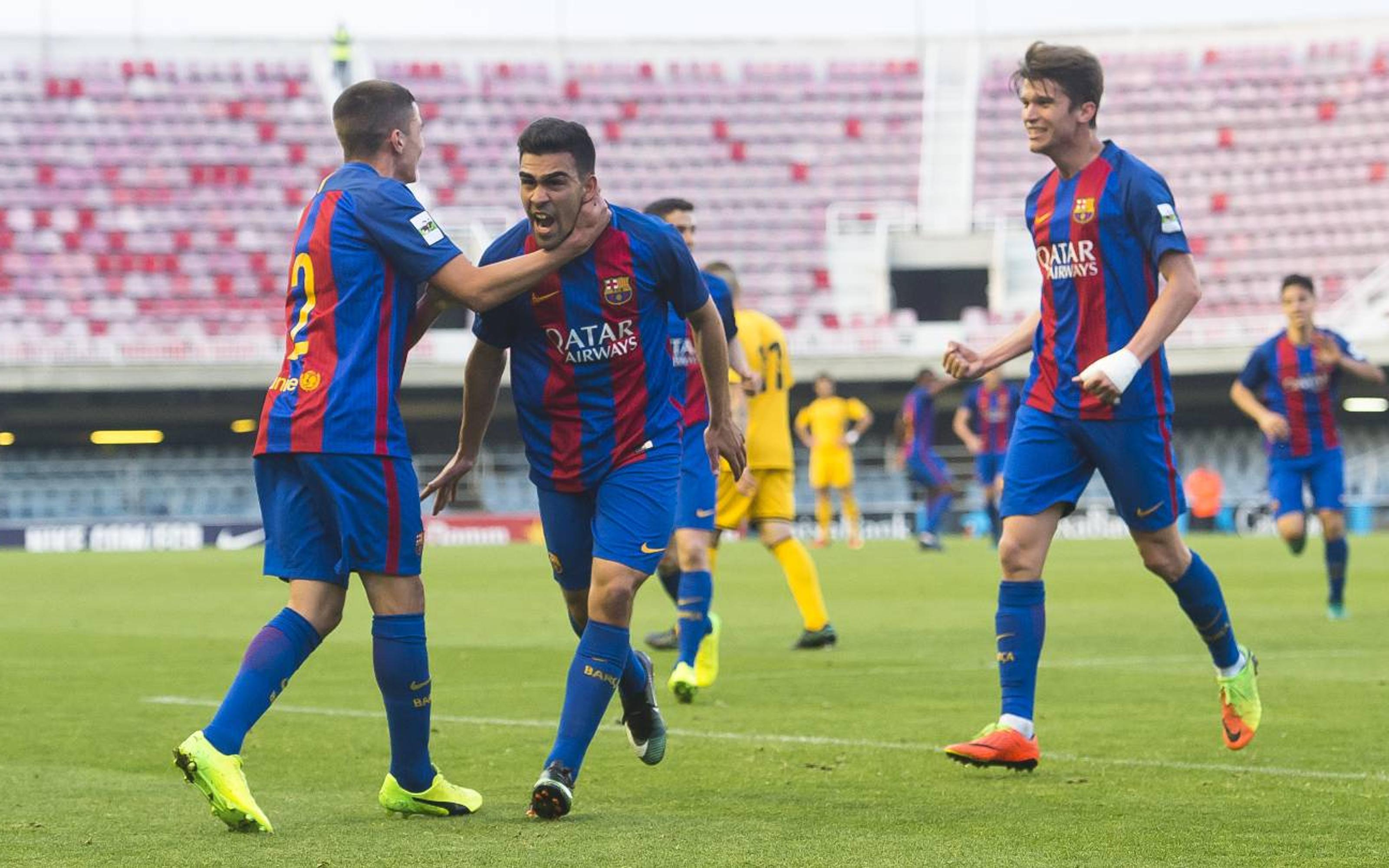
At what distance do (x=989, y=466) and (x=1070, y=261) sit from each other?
62.4ft

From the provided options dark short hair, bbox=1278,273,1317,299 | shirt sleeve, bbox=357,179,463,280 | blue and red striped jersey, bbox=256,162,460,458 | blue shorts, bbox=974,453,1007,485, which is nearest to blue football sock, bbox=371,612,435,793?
blue and red striped jersey, bbox=256,162,460,458

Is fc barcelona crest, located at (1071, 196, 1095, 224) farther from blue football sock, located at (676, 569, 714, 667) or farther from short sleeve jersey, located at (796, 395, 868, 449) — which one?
short sleeve jersey, located at (796, 395, 868, 449)

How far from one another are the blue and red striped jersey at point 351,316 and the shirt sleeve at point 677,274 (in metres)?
0.66

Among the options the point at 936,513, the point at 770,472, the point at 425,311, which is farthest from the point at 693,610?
the point at 936,513

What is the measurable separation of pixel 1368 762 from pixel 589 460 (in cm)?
265

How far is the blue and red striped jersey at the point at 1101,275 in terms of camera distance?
6.17 m

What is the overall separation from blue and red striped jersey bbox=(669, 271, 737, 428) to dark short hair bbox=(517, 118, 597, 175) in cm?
327

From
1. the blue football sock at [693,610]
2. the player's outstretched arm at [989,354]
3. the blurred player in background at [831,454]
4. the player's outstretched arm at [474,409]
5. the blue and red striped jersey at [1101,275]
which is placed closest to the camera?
the player's outstretched arm at [474,409]

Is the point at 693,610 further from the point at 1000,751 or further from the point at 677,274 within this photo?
the point at 677,274

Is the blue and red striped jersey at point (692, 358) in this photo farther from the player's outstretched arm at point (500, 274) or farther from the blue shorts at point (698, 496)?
the player's outstretched arm at point (500, 274)

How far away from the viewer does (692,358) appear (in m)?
9.03

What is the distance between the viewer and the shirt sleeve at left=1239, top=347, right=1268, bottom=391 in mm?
12500

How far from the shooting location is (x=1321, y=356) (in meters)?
12.5

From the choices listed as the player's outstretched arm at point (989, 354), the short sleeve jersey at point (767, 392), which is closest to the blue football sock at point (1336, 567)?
the short sleeve jersey at point (767, 392)
